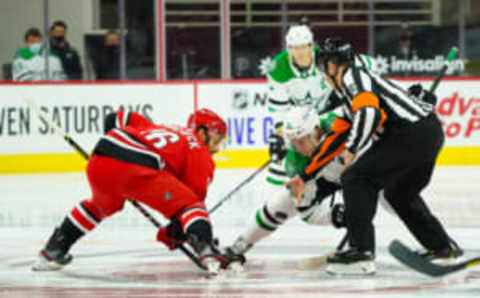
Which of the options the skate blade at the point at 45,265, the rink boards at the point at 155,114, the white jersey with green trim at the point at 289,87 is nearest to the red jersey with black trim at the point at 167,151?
the skate blade at the point at 45,265

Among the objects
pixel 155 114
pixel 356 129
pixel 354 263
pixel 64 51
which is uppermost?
pixel 356 129

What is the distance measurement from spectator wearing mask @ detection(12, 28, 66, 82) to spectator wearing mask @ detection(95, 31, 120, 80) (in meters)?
0.43

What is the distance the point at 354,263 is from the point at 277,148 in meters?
2.16

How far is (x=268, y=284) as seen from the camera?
18.0ft

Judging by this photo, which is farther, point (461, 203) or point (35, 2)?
point (35, 2)

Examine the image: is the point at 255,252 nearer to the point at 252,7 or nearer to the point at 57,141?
the point at 57,141

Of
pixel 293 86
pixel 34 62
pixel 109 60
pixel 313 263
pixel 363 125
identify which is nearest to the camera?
pixel 363 125

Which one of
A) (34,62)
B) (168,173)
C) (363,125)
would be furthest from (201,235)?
(34,62)

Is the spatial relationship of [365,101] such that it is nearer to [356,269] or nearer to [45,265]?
[356,269]

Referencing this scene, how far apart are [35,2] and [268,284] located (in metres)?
8.24

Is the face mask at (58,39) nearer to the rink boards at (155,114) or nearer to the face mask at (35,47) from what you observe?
the face mask at (35,47)

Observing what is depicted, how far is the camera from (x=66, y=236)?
5.95 m

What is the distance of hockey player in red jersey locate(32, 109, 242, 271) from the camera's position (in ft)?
18.4

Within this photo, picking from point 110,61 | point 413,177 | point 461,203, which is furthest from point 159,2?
point 413,177
